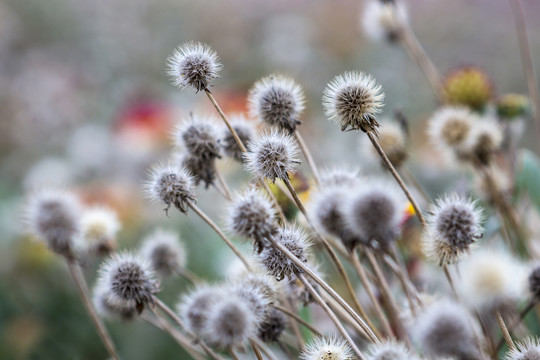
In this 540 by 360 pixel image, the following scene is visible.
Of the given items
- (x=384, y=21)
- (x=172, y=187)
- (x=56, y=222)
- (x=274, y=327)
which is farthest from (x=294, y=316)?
(x=384, y=21)

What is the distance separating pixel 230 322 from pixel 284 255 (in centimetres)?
8

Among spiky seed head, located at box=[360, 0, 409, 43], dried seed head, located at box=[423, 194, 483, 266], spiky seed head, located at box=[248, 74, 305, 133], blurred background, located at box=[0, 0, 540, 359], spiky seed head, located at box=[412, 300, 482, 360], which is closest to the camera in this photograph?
spiky seed head, located at box=[412, 300, 482, 360]

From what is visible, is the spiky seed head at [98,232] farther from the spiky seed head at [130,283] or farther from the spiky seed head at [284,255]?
the spiky seed head at [284,255]

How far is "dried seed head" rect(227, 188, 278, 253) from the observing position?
0.36 m

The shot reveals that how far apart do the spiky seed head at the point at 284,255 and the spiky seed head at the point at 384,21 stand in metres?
0.52

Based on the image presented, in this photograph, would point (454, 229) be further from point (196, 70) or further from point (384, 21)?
point (384, 21)

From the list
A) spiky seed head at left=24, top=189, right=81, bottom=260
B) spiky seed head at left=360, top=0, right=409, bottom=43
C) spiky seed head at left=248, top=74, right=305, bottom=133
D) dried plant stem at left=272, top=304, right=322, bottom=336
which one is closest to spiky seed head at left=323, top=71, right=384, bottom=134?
spiky seed head at left=248, top=74, right=305, bottom=133

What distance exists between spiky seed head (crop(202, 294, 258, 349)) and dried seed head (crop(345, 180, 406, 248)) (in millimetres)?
88

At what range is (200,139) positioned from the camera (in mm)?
516

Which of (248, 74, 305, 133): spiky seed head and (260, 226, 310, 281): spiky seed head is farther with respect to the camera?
(248, 74, 305, 133): spiky seed head

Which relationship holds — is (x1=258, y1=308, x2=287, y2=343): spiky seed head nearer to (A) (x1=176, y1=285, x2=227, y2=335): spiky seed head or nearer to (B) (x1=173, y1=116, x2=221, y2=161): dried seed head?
(A) (x1=176, y1=285, x2=227, y2=335): spiky seed head

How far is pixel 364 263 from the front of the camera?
651 mm

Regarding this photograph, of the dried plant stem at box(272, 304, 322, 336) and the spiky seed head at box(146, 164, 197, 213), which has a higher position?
the spiky seed head at box(146, 164, 197, 213)

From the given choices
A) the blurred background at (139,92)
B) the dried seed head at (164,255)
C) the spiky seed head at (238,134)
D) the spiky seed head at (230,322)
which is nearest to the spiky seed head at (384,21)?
the blurred background at (139,92)
